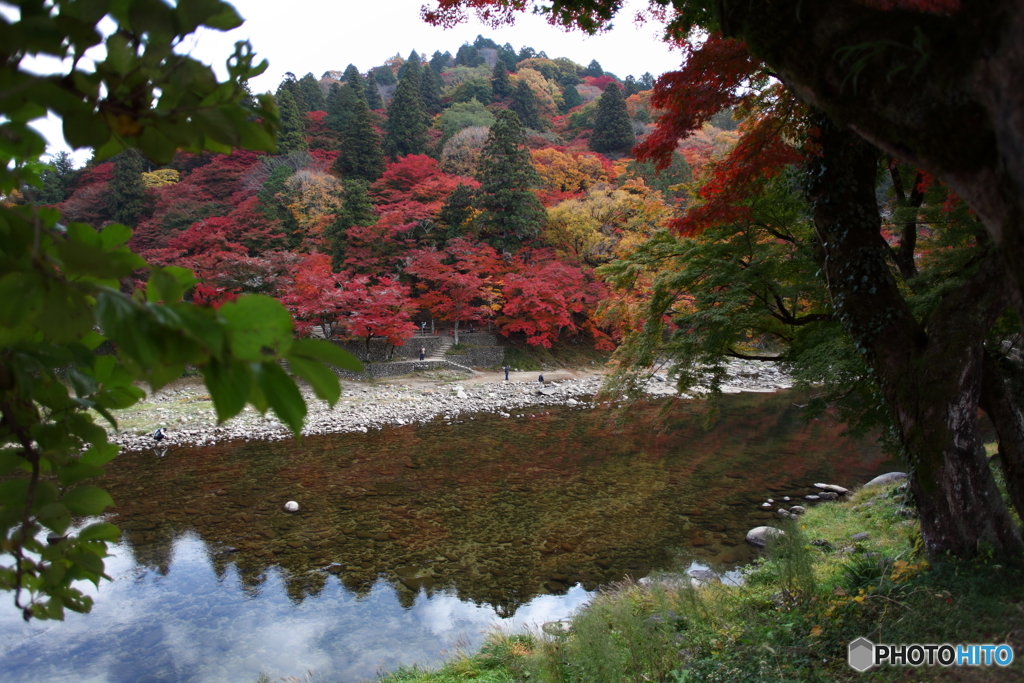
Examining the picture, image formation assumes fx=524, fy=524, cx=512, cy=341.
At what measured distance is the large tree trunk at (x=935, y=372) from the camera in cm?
296

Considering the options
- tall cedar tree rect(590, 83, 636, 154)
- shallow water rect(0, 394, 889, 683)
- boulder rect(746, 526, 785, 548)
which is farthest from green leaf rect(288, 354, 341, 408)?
tall cedar tree rect(590, 83, 636, 154)

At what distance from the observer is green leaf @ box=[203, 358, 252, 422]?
38 centimetres

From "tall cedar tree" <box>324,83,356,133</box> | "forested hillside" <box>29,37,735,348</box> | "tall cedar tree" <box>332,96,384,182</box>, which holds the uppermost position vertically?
A: "tall cedar tree" <box>324,83,356,133</box>

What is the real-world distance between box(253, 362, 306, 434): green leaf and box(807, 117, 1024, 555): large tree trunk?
3.54 metres

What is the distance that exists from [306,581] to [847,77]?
18.9 feet


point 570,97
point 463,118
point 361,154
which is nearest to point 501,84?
point 570,97

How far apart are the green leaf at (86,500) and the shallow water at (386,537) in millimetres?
3997

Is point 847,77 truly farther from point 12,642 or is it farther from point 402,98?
point 402,98

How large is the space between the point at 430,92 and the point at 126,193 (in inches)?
683

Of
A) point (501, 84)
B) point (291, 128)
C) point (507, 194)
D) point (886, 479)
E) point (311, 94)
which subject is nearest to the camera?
point (886, 479)

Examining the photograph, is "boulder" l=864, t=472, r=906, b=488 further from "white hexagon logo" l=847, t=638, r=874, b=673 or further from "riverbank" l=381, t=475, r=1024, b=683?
"white hexagon logo" l=847, t=638, r=874, b=673

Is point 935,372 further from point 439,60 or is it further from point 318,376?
point 439,60

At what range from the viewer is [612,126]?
84.0ft

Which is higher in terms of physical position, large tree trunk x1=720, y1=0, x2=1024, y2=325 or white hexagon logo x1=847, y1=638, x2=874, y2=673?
large tree trunk x1=720, y1=0, x2=1024, y2=325
